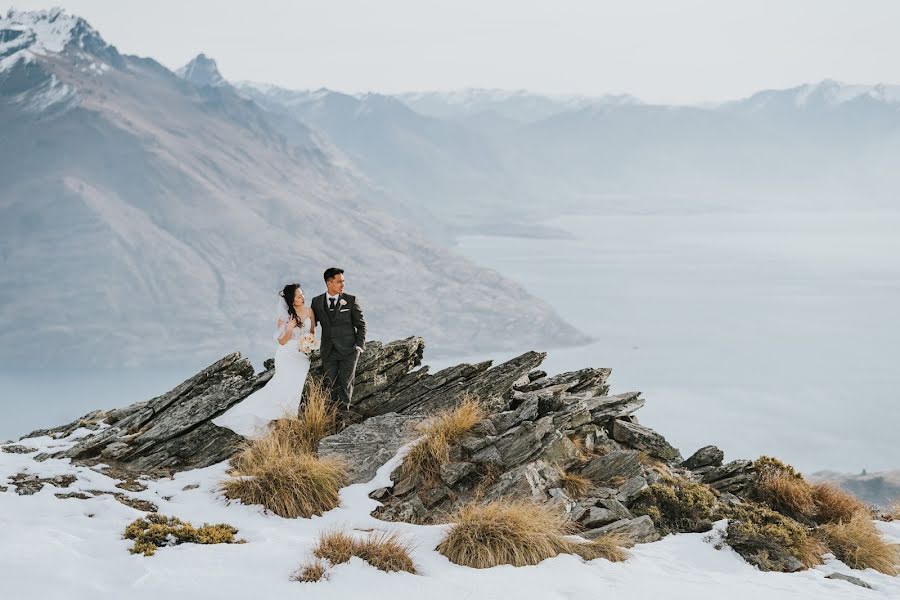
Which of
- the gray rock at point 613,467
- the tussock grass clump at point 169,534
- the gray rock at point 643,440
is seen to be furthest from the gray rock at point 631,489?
the tussock grass clump at point 169,534

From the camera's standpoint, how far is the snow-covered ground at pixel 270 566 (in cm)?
755

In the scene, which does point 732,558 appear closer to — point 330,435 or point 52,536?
point 330,435

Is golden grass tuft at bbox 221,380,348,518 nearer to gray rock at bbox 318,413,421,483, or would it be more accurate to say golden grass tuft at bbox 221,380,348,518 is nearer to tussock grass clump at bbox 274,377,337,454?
tussock grass clump at bbox 274,377,337,454

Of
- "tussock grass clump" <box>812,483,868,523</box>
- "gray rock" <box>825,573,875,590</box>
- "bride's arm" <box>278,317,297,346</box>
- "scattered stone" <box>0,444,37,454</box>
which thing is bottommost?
"gray rock" <box>825,573,875,590</box>

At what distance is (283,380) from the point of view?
40.4ft

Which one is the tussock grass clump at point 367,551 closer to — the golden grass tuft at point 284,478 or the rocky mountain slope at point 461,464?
the rocky mountain slope at point 461,464

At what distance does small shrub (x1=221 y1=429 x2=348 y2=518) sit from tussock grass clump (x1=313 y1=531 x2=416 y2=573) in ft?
4.46

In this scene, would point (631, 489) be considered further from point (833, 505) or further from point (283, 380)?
point (283, 380)

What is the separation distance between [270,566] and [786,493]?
26.7ft

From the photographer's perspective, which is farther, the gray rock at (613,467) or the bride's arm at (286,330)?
the bride's arm at (286,330)

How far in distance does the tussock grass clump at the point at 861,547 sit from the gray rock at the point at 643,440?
2526 millimetres

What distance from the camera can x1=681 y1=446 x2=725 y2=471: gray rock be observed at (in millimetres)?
13413

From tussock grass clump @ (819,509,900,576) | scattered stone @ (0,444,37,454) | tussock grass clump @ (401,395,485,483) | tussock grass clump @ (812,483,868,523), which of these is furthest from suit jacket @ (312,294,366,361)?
tussock grass clump @ (812,483,868,523)

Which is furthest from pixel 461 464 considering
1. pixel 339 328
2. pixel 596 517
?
pixel 339 328
